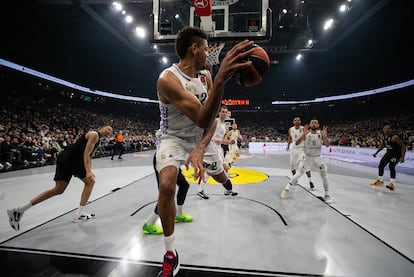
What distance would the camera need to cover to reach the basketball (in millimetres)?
1449

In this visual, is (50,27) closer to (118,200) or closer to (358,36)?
(118,200)

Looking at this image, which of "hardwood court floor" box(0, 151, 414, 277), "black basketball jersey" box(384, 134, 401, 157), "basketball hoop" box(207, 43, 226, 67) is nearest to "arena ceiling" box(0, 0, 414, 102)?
"basketball hoop" box(207, 43, 226, 67)

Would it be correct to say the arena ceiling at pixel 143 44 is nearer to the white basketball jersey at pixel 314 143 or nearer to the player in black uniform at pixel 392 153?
the player in black uniform at pixel 392 153

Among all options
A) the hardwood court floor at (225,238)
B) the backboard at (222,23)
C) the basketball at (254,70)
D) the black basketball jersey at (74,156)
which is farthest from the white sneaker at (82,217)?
the backboard at (222,23)

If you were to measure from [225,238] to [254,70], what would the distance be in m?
2.30

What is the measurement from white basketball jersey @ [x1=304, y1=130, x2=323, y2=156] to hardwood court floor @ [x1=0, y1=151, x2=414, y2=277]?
1091 millimetres

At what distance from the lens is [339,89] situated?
2970 cm

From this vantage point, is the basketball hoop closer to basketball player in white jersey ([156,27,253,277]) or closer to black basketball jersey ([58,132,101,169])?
black basketball jersey ([58,132,101,169])

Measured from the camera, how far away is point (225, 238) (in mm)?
2863

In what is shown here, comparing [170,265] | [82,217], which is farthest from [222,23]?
[170,265]

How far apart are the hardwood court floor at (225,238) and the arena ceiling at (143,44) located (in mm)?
14620

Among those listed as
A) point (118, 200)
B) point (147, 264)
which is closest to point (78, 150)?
point (118, 200)

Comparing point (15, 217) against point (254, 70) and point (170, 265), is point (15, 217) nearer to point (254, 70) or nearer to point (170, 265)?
point (170, 265)

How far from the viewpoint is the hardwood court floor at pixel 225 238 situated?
2.22 m
